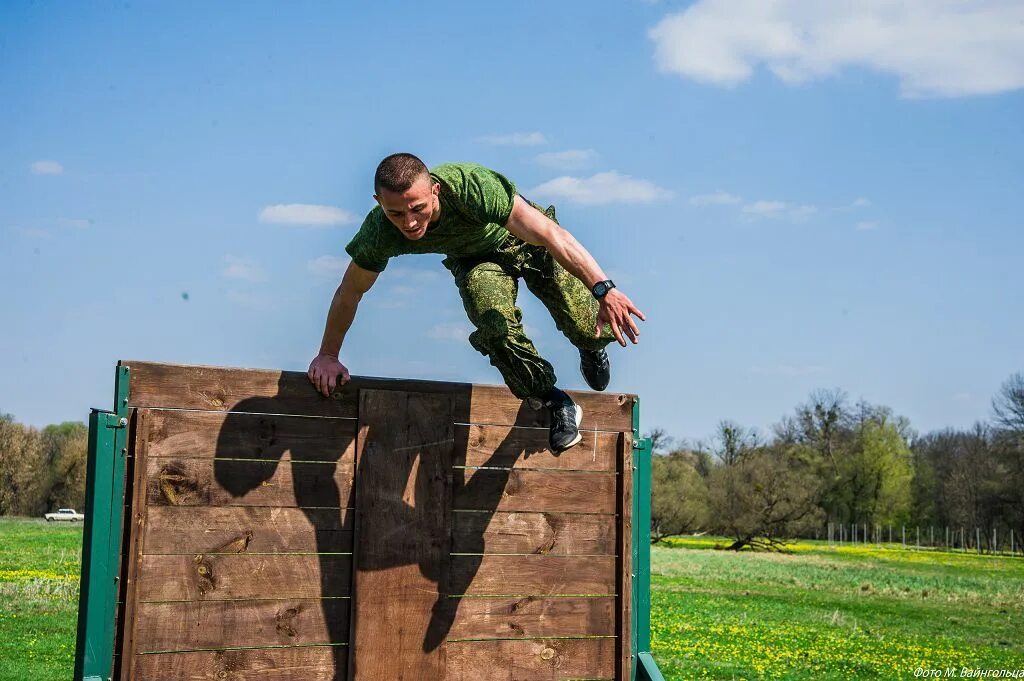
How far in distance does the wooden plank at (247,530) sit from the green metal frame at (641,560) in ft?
5.81

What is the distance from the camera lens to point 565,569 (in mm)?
5703

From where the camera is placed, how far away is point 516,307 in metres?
5.52

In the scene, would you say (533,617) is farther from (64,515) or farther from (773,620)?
(64,515)

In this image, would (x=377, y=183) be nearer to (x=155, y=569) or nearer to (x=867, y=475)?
(x=155, y=569)

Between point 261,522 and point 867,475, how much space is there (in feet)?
245

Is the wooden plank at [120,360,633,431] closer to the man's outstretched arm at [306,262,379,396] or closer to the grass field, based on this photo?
the man's outstretched arm at [306,262,379,396]

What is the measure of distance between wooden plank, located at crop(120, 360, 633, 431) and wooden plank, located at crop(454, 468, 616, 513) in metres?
0.29

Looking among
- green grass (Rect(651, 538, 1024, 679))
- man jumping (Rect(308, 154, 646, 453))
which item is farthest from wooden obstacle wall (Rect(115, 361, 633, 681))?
green grass (Rect(651, 538, 1024, 679))

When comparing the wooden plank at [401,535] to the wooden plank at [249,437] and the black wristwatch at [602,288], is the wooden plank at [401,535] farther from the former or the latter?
the black wristwatch at [602,288]

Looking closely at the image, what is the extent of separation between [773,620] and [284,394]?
53.8ft

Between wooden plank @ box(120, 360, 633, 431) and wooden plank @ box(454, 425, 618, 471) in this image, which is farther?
wooden plank @ box(454, 425, 618, 471)

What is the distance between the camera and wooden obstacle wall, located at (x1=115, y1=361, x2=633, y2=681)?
15.9 ft

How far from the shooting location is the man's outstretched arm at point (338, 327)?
17.0ft

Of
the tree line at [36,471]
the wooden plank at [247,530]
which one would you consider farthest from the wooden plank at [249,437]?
the tree line at [36,471]
